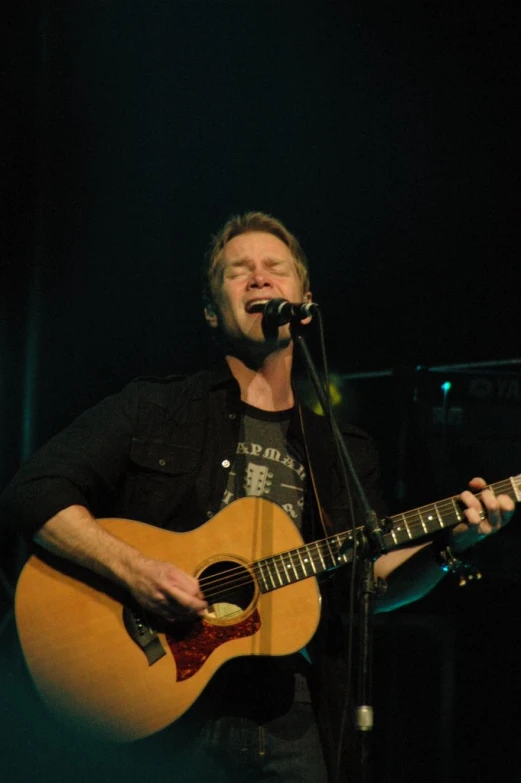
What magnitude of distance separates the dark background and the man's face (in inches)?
42.7

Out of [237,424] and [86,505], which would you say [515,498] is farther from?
[86,505]

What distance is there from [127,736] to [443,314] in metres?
3.66

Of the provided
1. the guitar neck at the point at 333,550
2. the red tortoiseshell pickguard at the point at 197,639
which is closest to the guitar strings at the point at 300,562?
the guitar neck at the point at 333,550

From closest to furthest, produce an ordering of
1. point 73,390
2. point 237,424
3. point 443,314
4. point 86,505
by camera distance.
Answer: point 86,505
point 237,424
point 73,390
point 443,314

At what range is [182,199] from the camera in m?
4.61

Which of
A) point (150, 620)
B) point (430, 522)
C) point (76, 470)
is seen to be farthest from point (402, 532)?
point (76, 470)

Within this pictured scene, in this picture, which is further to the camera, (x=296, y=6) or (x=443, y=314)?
(x=443, y=314)

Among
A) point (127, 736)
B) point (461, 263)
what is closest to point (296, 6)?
point (461, 263)

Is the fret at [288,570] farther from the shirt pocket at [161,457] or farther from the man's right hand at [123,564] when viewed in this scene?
the shirt pocket at [161,457]

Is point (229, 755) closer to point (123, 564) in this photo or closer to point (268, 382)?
point (123, 564)

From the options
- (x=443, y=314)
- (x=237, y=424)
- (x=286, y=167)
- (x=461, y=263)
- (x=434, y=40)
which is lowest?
(x=237, y=424)

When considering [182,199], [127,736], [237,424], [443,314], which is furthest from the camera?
[443,314]

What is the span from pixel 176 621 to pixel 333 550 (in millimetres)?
577

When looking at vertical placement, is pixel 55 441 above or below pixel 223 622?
above
